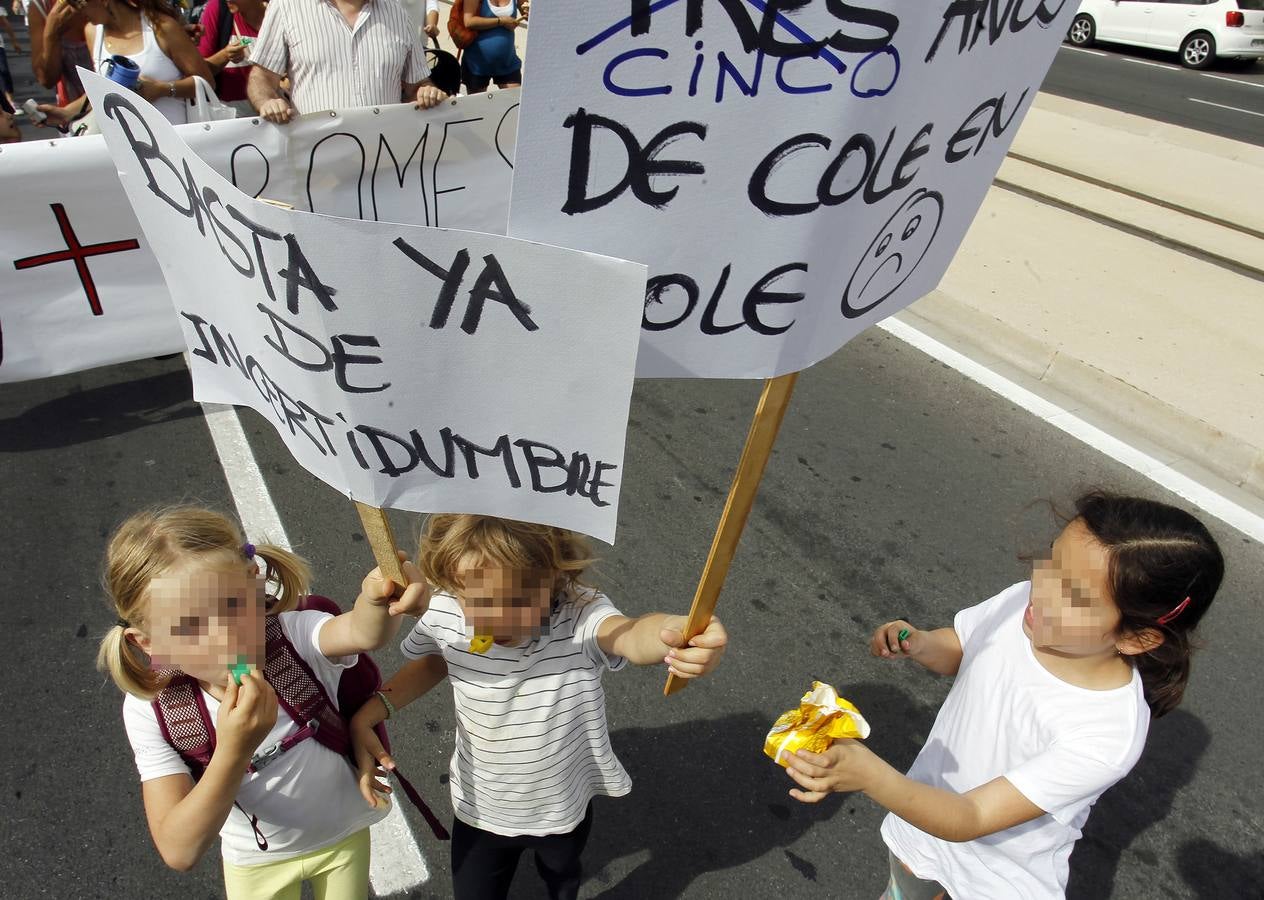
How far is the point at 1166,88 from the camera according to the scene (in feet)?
46.7

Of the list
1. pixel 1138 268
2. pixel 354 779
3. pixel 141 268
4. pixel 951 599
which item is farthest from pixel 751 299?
pixel 1138 268

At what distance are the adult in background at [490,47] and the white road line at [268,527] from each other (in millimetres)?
3991

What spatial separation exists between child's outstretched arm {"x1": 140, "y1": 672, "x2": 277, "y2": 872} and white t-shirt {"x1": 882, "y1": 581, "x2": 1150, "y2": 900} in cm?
129

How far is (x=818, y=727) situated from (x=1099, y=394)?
4363mm

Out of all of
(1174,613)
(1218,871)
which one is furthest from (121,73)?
(1218,871)

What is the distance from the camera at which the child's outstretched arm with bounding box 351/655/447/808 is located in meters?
1.83

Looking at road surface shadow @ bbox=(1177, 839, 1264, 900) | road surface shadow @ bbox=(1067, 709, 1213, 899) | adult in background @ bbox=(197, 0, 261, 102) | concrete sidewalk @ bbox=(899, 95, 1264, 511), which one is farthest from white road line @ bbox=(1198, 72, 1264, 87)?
road surface shadow @ bbox=(1177, 839, 1264, 900)

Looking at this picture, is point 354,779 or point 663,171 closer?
point 663,171

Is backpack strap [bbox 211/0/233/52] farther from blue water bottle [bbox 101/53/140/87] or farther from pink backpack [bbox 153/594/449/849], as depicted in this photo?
pink backpack [bbox 153/594/449/849]

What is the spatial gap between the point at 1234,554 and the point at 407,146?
406cm

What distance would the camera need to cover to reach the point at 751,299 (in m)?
1.42

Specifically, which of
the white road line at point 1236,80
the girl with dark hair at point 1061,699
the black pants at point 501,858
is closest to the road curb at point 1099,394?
the girl with dark hair at point 1061,699

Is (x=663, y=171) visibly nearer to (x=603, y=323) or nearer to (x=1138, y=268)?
(x=603, y=323)

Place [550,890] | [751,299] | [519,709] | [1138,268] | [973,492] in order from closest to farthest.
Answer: [751,299] → [519,709] → [550,890] → [973,492] → [1138,268]
